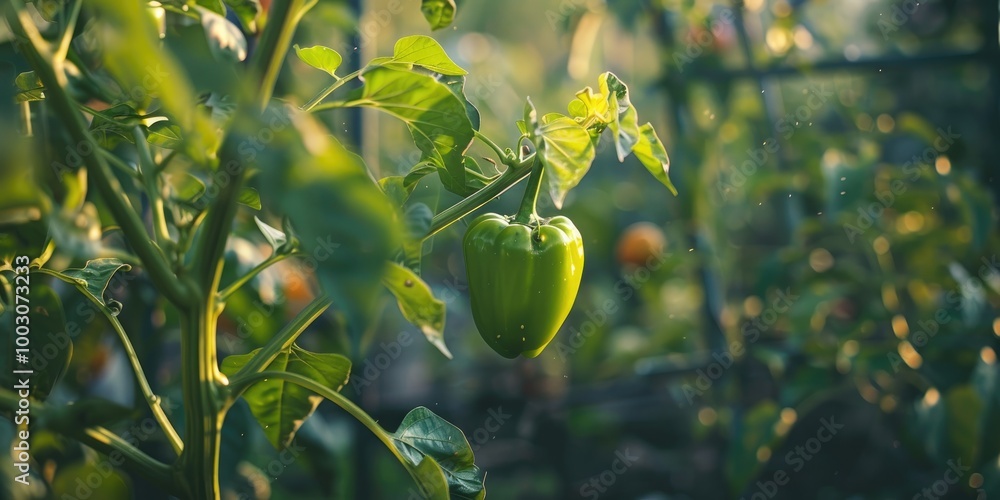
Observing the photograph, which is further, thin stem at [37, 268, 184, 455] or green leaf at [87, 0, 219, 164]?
thin stem at [37, 268, 184, 455]

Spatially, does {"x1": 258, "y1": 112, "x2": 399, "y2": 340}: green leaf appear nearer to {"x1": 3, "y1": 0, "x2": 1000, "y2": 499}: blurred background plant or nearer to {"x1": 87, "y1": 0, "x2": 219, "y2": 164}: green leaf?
{"x1": 87, "y1": 0, "x2": 219, "y2": 164}: green leaf

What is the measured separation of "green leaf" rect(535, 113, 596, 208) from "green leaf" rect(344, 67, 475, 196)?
5 cm

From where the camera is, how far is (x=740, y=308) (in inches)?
55.1

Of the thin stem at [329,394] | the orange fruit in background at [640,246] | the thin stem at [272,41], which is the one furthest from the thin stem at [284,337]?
the orange fruit in background at [640,246]

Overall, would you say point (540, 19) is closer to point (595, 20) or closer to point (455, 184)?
point (595, 20)

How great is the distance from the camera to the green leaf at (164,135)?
0.43 metres

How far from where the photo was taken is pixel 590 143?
354mm

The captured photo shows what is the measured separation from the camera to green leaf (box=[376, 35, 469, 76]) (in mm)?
391

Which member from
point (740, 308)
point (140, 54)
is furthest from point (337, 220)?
point (740, 308)

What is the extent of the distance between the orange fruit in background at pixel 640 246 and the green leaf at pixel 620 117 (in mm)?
1196

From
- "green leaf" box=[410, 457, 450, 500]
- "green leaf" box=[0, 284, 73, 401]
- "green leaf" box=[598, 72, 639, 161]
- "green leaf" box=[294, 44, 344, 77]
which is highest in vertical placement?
"green leaf" box=[294, 44, 344, 77]

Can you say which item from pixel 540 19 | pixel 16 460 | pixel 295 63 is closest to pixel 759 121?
pixel 295 63

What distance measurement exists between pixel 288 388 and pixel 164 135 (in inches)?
6.6

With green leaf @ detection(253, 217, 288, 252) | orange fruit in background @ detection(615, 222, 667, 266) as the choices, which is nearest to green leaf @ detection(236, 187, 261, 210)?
green leaf @ detection(253, 217, 288, 252)
